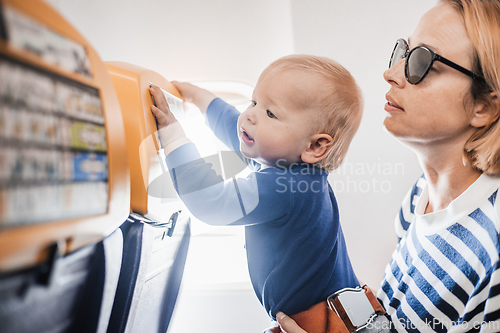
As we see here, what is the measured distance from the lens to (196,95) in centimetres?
92

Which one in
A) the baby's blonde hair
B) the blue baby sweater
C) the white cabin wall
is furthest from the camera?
the white cabin wall

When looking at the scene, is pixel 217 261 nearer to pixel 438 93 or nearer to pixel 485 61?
pixel 438 93

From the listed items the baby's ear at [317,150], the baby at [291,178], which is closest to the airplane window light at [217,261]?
the baby at [291,178]

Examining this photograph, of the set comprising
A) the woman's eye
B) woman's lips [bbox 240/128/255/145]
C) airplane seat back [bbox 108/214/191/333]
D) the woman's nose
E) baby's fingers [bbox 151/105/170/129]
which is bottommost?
airplane seat back [bbox 108/214/191/333]

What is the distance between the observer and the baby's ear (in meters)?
0.86

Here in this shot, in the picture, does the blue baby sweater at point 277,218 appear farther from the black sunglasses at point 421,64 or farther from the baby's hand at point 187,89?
the black sunglasses at point 421,64

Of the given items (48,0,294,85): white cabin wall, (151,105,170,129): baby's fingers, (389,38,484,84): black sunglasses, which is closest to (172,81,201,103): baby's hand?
(48,0,294,85): white cabin wall

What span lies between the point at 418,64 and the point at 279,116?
0.37 meters

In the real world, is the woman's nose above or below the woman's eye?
above

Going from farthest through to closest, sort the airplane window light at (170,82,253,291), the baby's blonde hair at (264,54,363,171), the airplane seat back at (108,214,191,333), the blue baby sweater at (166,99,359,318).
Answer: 1. the airplane window light at (170,82,253,291)
2. the baby's blonde hair at (264,54,363,171)
3. the blue baby sweater at (166,99,359,318)
4. the airplane seat back at (108,214,191,333)

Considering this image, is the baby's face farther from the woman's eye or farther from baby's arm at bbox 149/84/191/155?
baby's arm at bbox 149/84/191/155

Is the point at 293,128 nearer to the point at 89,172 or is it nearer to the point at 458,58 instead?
the point at 458,58

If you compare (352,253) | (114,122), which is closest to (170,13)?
(114,122)

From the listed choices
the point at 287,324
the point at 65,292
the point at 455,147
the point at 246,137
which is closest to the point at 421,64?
the point at 455,147
